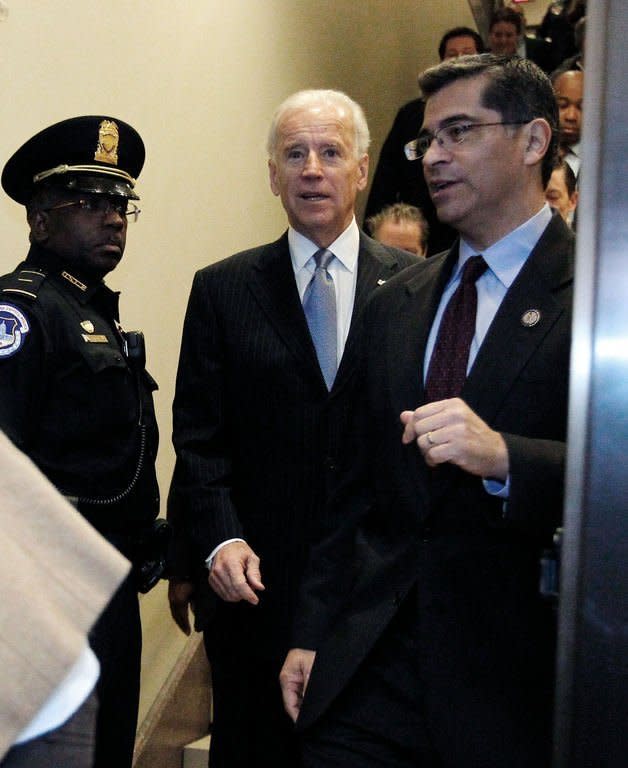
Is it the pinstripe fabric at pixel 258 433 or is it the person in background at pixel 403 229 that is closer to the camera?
the pinstripe fabric at pixel 258 433

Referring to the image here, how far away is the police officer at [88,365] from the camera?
7.81 ft

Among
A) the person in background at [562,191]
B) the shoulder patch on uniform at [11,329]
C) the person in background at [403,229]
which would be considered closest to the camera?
the shoulder patch on uniform at [11,329]

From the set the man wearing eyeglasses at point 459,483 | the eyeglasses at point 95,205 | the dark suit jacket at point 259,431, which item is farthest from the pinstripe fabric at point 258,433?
the man wearing eyeglasses at point 459,483

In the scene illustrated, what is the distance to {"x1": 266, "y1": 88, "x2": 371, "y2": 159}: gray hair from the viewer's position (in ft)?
9.36

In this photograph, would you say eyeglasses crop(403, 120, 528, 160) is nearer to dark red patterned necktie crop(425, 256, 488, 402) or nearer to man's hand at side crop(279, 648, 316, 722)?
dark red patterned necktie crop(425, 256, 488, 402)

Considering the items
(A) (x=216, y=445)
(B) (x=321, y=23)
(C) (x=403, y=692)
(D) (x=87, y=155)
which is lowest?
(C) (x=403, y=692)

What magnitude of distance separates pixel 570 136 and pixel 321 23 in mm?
1712

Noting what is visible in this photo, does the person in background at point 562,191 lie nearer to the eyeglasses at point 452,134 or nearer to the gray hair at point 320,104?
the gray hair at point 320,104

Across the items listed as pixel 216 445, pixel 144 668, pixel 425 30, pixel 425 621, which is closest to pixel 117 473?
pixel 216 445

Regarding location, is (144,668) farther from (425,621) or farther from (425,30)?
(425,30)

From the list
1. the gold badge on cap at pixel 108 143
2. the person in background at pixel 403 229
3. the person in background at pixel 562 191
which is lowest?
Answer: the person in background at pixel 403 229

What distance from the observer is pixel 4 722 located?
79 centimetres

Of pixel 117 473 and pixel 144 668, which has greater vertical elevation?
pixel 117 473

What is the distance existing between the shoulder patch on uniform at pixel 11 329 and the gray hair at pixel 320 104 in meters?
0.85
